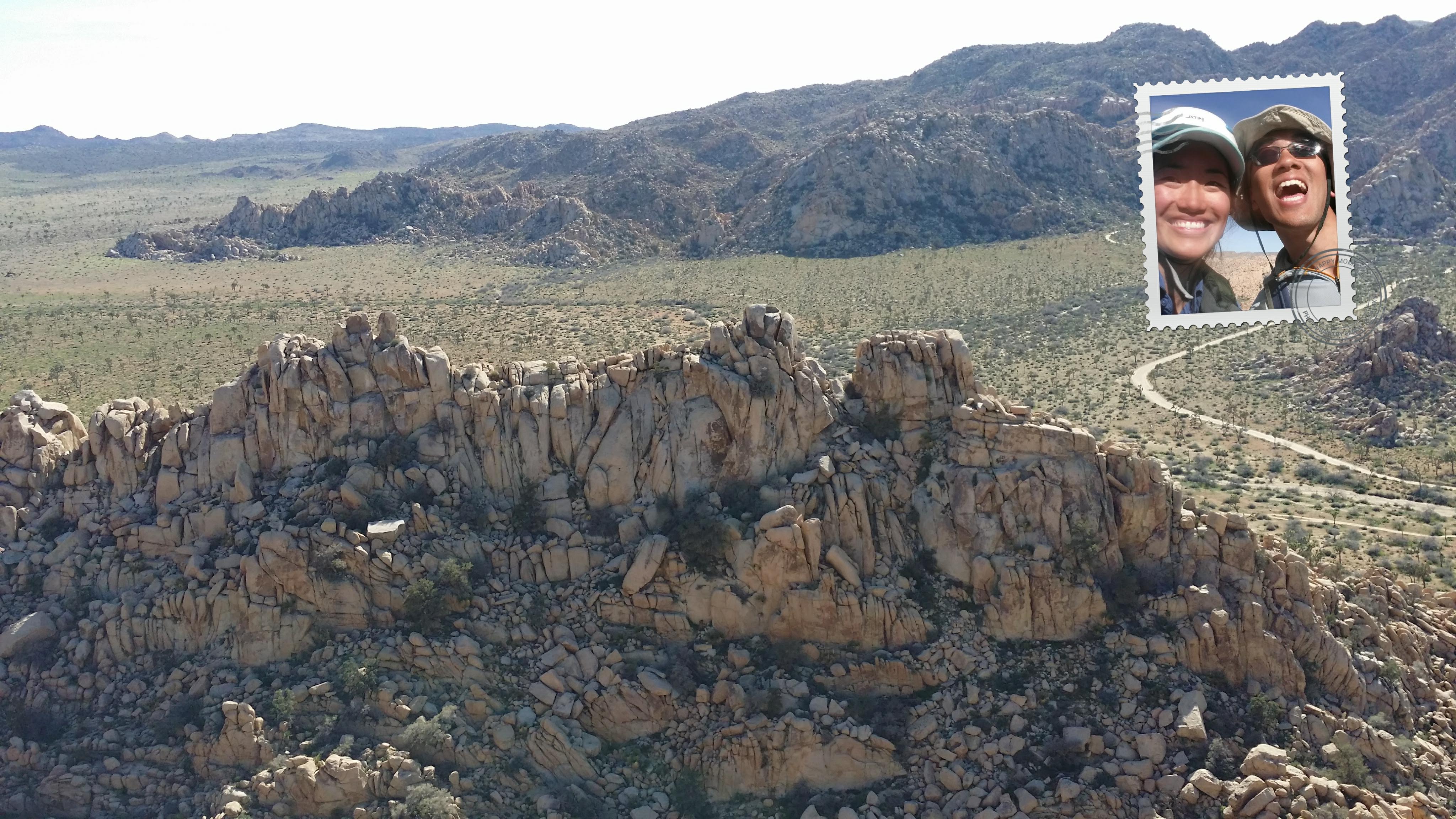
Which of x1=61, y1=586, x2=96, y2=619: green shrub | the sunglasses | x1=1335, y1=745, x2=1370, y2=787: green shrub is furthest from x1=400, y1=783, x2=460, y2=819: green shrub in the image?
the sunglasses

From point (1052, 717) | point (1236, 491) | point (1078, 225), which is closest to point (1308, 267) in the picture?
point (1052, 717)

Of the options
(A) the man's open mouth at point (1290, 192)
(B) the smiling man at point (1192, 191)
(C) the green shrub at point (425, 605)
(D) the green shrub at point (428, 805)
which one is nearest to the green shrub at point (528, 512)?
(C) the green shrub at point (425, 605)

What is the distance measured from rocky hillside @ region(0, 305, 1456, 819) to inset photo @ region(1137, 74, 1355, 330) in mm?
5998

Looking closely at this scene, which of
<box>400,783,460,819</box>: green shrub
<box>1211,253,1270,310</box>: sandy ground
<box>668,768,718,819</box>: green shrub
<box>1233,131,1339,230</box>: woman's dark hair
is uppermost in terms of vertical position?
<box>1233,131,1339,230</box>: woman's dark hair

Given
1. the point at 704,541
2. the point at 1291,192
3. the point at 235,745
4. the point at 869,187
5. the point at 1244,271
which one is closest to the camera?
the point at 235,745

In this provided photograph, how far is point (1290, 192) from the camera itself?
24188 mm

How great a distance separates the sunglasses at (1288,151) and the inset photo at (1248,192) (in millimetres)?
29

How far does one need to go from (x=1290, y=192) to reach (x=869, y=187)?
91735 mm

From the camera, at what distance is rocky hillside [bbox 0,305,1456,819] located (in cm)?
2058

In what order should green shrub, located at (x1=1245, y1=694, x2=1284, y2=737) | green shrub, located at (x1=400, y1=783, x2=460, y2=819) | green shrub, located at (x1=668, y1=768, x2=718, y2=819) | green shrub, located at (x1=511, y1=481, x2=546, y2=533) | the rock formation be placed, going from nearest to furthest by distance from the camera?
1. green shrub, located at (x1=400, y1=783, x2=460, y2=819)
2. green shrub, located at (x1=1245, y1=694, x2=1284, y2=737)
3. green shrub, located at (x1=668, y1=768, x2=718, y2=819)
4. green shrub, located at (x1=511, y1=481, x2=546, y2=533)
5. the rock formation

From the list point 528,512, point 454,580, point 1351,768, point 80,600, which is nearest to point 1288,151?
point 1351,768

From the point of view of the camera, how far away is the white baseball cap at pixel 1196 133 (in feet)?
79.6

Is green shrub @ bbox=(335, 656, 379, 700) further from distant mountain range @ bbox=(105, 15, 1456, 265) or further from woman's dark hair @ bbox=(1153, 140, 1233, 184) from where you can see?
distant mountain range @ bbox=(105, 15, 1456, 265)

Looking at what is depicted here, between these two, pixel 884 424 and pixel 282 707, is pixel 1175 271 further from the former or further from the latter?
pixel 282 707
